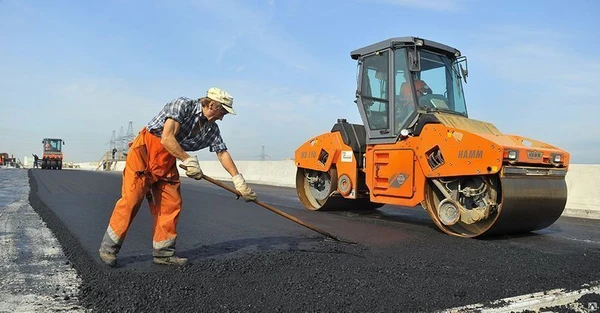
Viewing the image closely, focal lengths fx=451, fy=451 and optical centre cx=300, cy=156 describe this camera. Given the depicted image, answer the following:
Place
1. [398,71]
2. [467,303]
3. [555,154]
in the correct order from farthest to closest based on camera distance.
A: [398,71], [555,154], [467,303]

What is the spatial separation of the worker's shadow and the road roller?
161cm

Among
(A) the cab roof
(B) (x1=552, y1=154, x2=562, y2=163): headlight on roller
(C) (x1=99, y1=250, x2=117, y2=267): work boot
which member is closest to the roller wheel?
(B) (x1=552, y1=154, x2=562, y2=163): headlight on roller

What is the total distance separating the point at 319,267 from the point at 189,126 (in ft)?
4.95

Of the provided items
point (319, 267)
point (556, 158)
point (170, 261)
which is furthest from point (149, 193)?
point (556, 158)

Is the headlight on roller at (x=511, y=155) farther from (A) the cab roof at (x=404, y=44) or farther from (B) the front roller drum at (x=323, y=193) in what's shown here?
(B) the front roller drum at (x=323, y=193)

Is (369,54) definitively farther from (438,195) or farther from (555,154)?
(555,154)

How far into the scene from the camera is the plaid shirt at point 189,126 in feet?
11.3

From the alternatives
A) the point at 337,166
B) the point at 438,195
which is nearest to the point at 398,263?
the point at 438,195

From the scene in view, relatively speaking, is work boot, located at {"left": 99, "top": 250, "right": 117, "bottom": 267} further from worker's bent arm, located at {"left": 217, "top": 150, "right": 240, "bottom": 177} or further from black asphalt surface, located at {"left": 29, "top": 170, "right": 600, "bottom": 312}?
worker's bent arm, located at {"left": 217, "top": 150, "right": 240, "bottom": 177}

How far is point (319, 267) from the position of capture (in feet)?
11.0

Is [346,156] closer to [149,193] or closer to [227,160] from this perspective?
[227,160]

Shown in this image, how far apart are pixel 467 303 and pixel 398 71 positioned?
3.96 meters

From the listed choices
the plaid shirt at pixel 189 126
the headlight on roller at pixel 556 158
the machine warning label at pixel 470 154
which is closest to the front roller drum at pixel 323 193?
the machine warning label at pixel 470 154

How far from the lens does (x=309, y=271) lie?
323 cm
